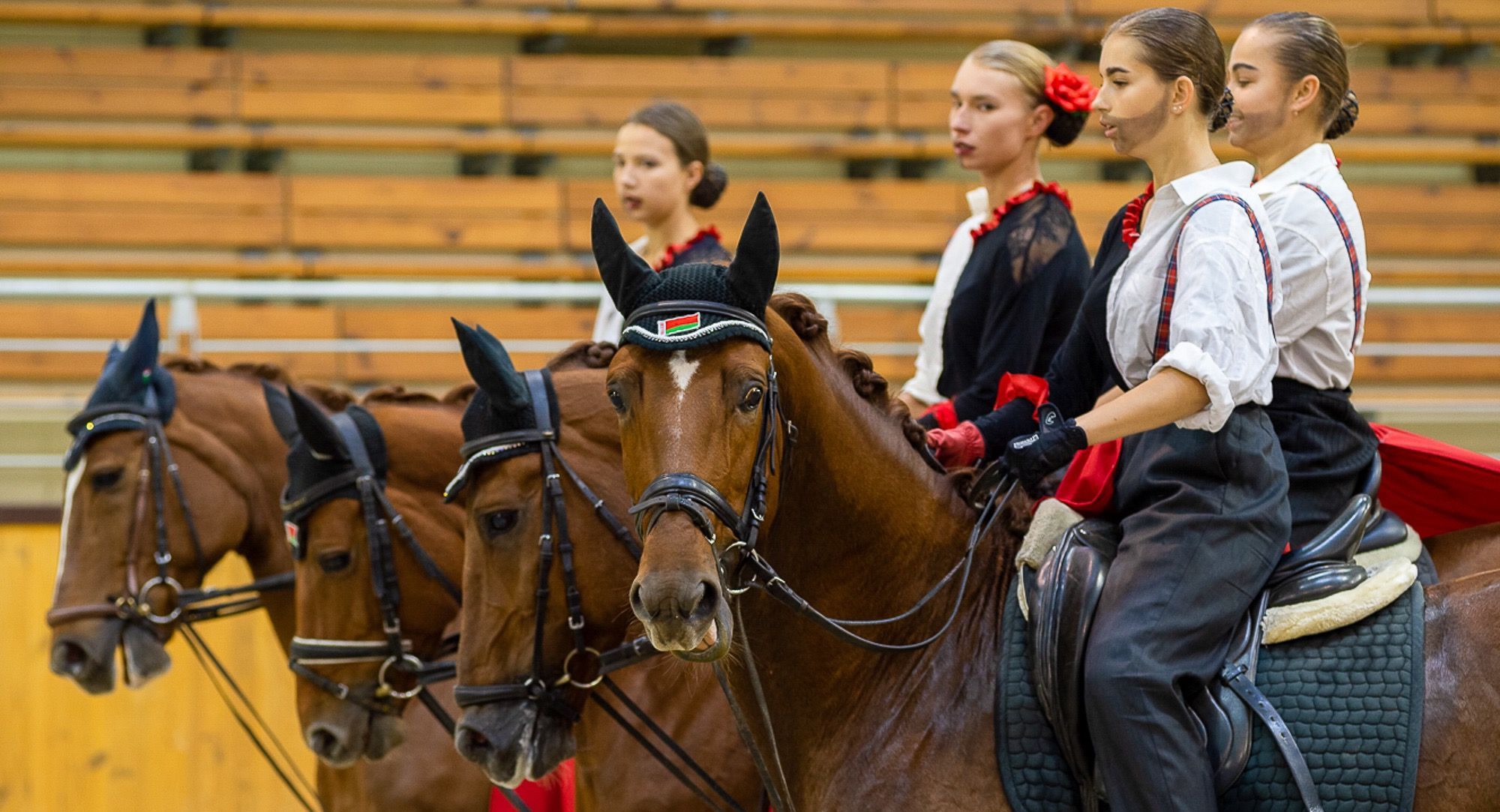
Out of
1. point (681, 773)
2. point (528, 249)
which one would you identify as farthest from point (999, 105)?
point (528, 249)

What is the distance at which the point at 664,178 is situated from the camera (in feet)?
11.4

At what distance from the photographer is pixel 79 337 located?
254 inches

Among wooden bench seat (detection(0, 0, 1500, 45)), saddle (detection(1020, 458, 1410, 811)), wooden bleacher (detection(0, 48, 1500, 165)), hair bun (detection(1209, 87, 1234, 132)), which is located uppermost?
wooden bench seat (detection(0, 0, 1500, 45))

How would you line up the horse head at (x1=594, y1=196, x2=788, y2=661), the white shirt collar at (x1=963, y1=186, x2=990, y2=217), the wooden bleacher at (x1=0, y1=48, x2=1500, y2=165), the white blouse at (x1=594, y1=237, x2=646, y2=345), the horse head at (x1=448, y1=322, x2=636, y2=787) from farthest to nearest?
1. the wooden bleacher at (x1=0, y1=48, x2=1500, y2=165)
2. the white blouse at (x1=594, y1=237, x2=646, y2=345)
3. the white shirt collar at (x1=963, y1=186, x2=990, y2=217)
4. the horse head at (x1=448, y1=322, x2=636, y2=787)
5. the horse head at (x1=594, y1=196, x2=788, y2=661)

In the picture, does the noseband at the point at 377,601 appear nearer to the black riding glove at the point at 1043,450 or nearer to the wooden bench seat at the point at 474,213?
the black riding glove at the point at 1043,450

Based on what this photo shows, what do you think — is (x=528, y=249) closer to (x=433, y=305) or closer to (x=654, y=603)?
(x=433, y=305)

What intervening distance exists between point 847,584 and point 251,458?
215cm

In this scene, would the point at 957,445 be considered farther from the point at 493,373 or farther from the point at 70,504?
the point at 70,504

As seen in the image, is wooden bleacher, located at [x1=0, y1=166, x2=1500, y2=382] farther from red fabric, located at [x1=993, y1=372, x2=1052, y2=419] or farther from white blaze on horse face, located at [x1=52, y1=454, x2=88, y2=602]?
red fabric, located at [x1=993, y1=372, x2=1052, y2=419]

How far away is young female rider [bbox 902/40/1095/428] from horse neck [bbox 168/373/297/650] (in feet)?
5.71

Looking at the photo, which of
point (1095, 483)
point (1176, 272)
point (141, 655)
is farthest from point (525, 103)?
point (1176, 272)

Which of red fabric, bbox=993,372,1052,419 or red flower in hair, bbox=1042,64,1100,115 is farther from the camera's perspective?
red flower in hair, bbox=1042,64,1100,115

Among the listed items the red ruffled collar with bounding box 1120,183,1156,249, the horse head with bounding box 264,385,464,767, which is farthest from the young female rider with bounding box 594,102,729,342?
the red ruffled collar with bounding box 1120,183,1156,249

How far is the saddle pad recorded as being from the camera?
1.95 m
